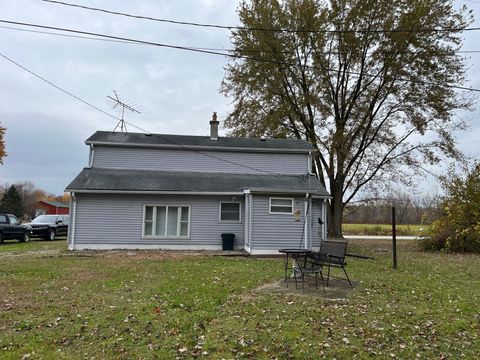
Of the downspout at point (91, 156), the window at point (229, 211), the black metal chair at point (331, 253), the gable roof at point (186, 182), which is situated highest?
the downspout at point (91, 156)

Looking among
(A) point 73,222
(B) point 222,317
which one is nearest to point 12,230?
(A) point 73,222

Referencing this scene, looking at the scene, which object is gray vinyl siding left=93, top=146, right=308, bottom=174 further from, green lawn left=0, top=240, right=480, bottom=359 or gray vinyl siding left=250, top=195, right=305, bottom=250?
green lawn left=0, top=240, right=480, bottom=359

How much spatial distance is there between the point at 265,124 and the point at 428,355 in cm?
2274

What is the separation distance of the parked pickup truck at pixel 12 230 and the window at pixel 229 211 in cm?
1272

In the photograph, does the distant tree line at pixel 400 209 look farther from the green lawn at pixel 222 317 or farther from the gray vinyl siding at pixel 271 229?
the green lawn at pixel 222 317

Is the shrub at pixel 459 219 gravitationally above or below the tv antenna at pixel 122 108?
below

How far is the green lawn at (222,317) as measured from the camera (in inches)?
185

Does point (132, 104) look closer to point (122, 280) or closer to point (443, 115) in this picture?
point (122, 280)

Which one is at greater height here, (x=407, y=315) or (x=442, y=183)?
(x=442, y=183)

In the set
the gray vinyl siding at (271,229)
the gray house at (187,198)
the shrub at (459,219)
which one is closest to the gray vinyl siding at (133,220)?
the gray house at (187,198)

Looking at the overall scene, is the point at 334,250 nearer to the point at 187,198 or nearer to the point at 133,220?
the point at 187,198

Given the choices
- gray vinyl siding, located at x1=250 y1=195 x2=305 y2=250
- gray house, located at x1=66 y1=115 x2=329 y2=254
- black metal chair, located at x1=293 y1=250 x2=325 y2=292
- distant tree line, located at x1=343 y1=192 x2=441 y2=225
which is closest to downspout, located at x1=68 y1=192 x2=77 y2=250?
gray house, located at x1=66 y1=115 x2=329 y2=254

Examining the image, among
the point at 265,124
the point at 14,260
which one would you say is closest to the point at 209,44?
the point at 14,260

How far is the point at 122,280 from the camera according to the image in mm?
9266
